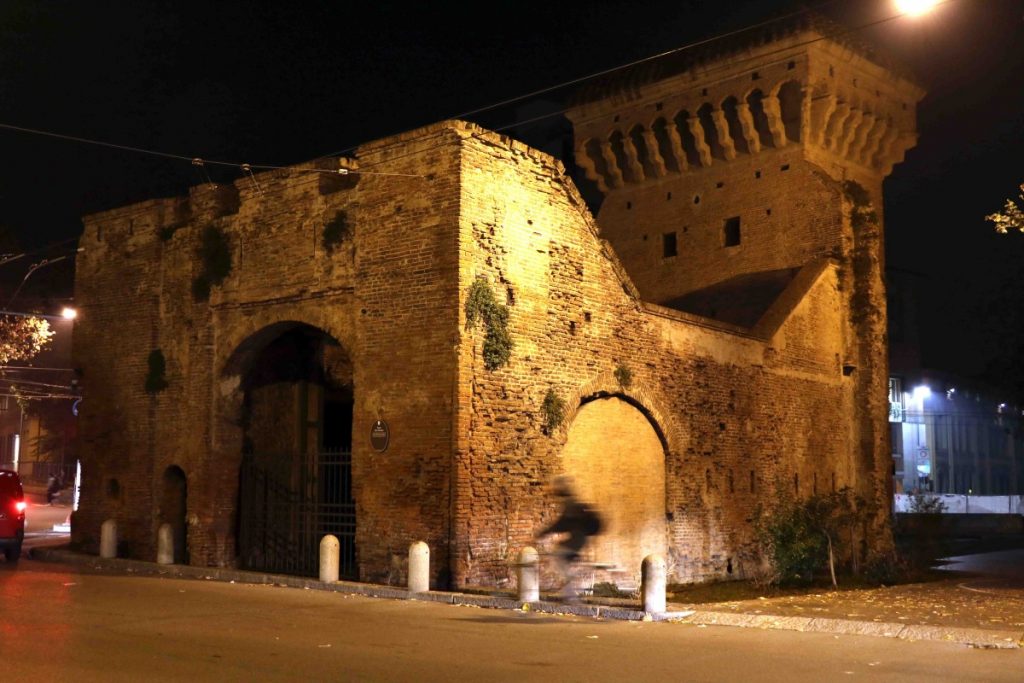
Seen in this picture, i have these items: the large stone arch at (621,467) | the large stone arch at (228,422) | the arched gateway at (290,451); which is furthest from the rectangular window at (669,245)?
the large stone arch at (228,422)

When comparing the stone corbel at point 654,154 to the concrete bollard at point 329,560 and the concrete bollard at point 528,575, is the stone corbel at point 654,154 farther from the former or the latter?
the concrete bollard at point 528,575

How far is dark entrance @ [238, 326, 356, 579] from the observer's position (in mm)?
17797

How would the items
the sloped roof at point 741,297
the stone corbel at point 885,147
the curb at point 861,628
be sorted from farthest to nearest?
the stone corbel at point 885,147
the sloped roof at point 741,297
the curb at point 861,628

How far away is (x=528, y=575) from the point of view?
13.0m

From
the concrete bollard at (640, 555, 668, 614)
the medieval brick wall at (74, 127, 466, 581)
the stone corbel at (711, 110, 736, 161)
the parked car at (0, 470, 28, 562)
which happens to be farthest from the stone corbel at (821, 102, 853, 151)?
the parked car at (0, 470, 28, 562)

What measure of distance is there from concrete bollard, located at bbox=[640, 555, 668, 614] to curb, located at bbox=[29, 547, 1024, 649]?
11 cm

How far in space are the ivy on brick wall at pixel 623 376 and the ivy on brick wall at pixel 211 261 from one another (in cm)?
680

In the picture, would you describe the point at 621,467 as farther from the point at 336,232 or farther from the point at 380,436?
the point at 336,232

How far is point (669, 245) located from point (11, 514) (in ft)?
56.2

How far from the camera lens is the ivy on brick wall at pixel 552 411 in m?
15.8

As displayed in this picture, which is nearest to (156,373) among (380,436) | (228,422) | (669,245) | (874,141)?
(228,422)

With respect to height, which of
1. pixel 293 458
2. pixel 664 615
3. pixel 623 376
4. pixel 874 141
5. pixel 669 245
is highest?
pixel 874 141

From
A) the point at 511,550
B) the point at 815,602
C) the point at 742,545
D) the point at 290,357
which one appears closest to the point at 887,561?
the point at 742,545

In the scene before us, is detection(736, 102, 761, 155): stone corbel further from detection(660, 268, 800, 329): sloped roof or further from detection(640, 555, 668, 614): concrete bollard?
detection(640, 555, 668, 614): concrete bollard
